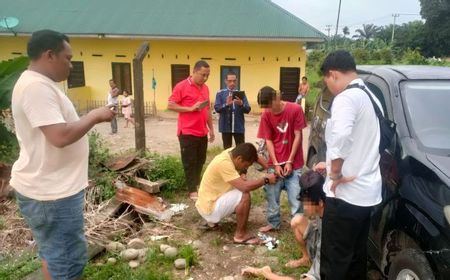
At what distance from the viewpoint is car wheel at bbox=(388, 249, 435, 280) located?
239cm

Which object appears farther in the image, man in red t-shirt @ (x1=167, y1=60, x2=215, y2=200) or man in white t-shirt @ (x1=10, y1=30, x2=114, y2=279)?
man in red t-shirt @ (x1=167, y1=60, x2=215, y2=200)

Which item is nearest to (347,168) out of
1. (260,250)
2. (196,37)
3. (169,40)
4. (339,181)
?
(339,181)

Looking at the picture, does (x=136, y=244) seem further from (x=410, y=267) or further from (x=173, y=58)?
(x=173, y=58)

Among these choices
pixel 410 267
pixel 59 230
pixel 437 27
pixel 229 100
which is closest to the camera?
pixel 59 230

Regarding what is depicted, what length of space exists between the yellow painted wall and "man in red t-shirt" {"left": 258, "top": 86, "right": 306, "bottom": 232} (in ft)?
34.0

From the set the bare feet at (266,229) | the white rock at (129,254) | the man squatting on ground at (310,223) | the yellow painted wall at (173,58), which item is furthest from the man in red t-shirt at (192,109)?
the yellow painted wall at (173,58)

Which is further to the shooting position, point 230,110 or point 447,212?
point 230,110

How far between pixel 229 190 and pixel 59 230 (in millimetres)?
2028

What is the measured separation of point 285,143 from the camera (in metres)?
4.14

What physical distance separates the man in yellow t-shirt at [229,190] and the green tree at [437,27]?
1956 inches

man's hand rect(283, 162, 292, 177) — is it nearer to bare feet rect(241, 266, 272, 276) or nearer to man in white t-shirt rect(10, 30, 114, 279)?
bare feet rect(241, 266, 272, 276)

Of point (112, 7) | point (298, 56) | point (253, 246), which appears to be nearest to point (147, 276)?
point (253, 246)

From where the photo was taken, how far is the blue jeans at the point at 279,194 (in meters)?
4.16

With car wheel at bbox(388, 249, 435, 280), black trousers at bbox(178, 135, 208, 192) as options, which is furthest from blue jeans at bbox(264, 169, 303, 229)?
car wheel at bbox(388, 249, 435, 280)
